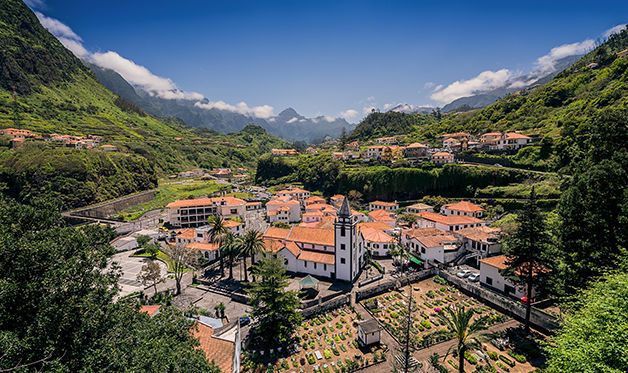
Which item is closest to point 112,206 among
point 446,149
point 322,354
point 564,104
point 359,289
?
point 359,289

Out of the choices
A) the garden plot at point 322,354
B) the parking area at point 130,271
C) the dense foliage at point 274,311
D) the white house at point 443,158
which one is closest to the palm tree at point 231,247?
the dense foliage at point 274,311

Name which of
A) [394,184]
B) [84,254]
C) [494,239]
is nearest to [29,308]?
[84,254]

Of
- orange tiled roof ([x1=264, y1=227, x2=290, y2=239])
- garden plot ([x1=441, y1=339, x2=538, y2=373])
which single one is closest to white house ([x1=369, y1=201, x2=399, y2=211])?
orange tiled roof ([x1=264, y1=227, x2=290, y2=239])

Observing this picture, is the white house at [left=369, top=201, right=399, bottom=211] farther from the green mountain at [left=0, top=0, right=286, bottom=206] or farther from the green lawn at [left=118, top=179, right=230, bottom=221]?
the green mountain at [left=0, top=0, right=286, bottom=206]

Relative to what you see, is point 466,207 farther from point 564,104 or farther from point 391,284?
point 564,104

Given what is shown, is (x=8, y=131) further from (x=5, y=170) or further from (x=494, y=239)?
(x=494, y=239)

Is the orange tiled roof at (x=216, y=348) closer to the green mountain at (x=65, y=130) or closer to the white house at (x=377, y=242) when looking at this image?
the white house at (x=377, y=242)
